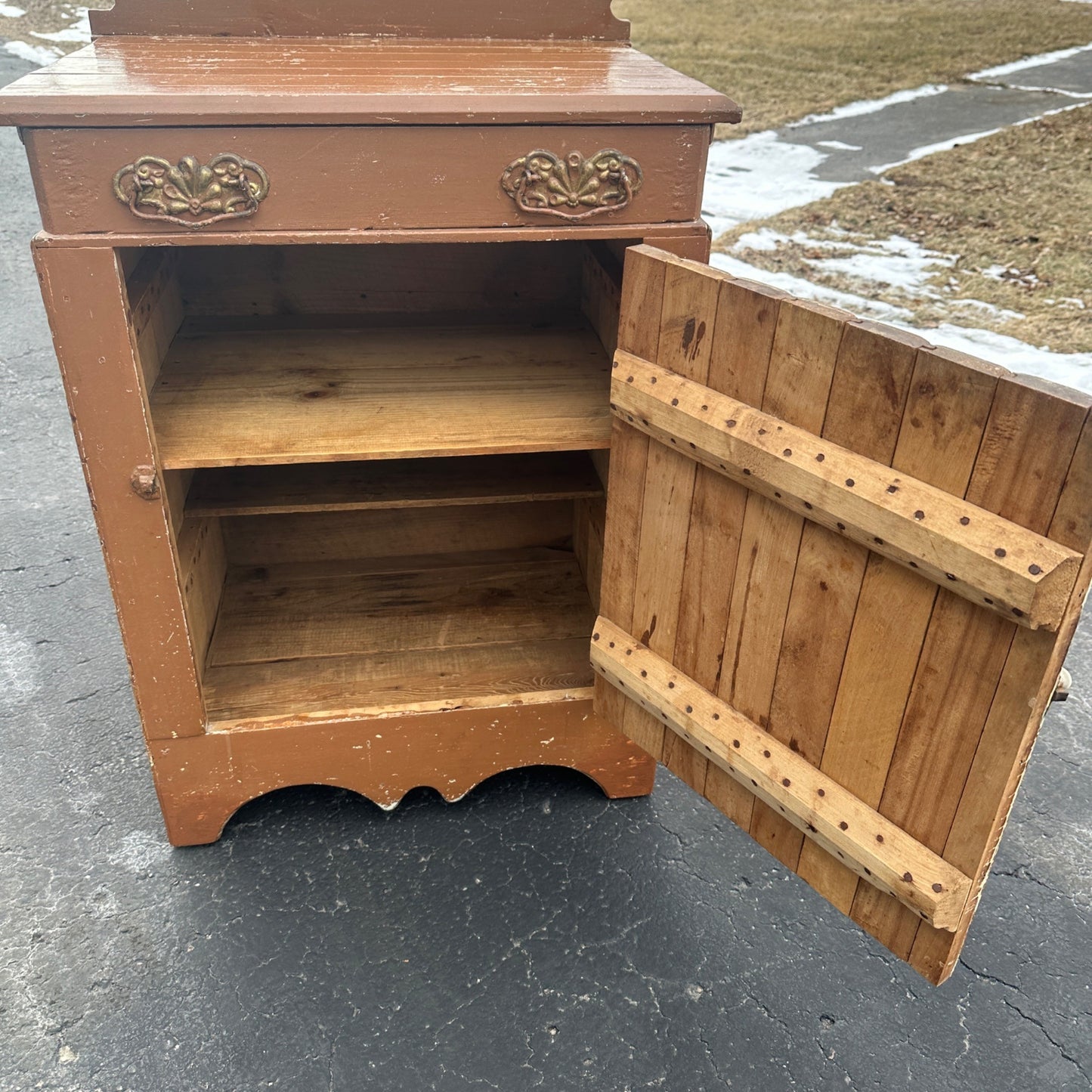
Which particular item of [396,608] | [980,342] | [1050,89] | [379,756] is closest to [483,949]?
[379,756]

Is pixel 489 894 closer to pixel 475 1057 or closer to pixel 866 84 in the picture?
pixel 475 1057

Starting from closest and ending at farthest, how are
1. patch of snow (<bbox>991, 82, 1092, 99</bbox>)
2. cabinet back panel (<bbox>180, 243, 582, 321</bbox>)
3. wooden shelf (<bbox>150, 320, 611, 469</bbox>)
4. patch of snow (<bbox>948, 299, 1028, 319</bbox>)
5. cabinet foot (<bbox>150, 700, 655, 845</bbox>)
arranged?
wooden shelf (<bbox>150, 320, 611, 469</bbox>)
cabinet foot (<bbox>150, 700, 655, 845</bbox>)
cabinet back panel (<bbox>180, 243, 582, 321</bbox>)
patch of snow (<bbox>948, 299, 1028, 319</bbox>)
patch of snow (<bbox>991, 82, 1092, 99</bbox>)

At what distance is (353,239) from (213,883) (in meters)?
1.33

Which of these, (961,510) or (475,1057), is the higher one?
(961,510)

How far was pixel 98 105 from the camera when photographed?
140cm

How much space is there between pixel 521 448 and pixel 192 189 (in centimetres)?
70

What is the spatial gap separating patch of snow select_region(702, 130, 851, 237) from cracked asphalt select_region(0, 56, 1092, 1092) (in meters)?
4.56

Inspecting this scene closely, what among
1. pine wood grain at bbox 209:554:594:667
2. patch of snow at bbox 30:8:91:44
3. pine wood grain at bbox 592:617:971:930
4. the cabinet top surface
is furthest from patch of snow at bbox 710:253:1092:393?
patch of snow at bbox 30:8:91:44

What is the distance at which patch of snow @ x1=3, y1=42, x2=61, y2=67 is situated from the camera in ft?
29.3

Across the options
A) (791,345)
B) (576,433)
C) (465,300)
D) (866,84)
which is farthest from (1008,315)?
(866,84)

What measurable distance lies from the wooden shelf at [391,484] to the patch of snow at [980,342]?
1978mm

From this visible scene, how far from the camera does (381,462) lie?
7.80 ft

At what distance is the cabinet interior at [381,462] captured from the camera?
1.92 metres

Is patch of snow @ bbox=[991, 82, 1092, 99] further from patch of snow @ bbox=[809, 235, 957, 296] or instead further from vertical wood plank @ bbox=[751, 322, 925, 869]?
vertical wood plank @ bbox=[751, 322, 925, 869]
